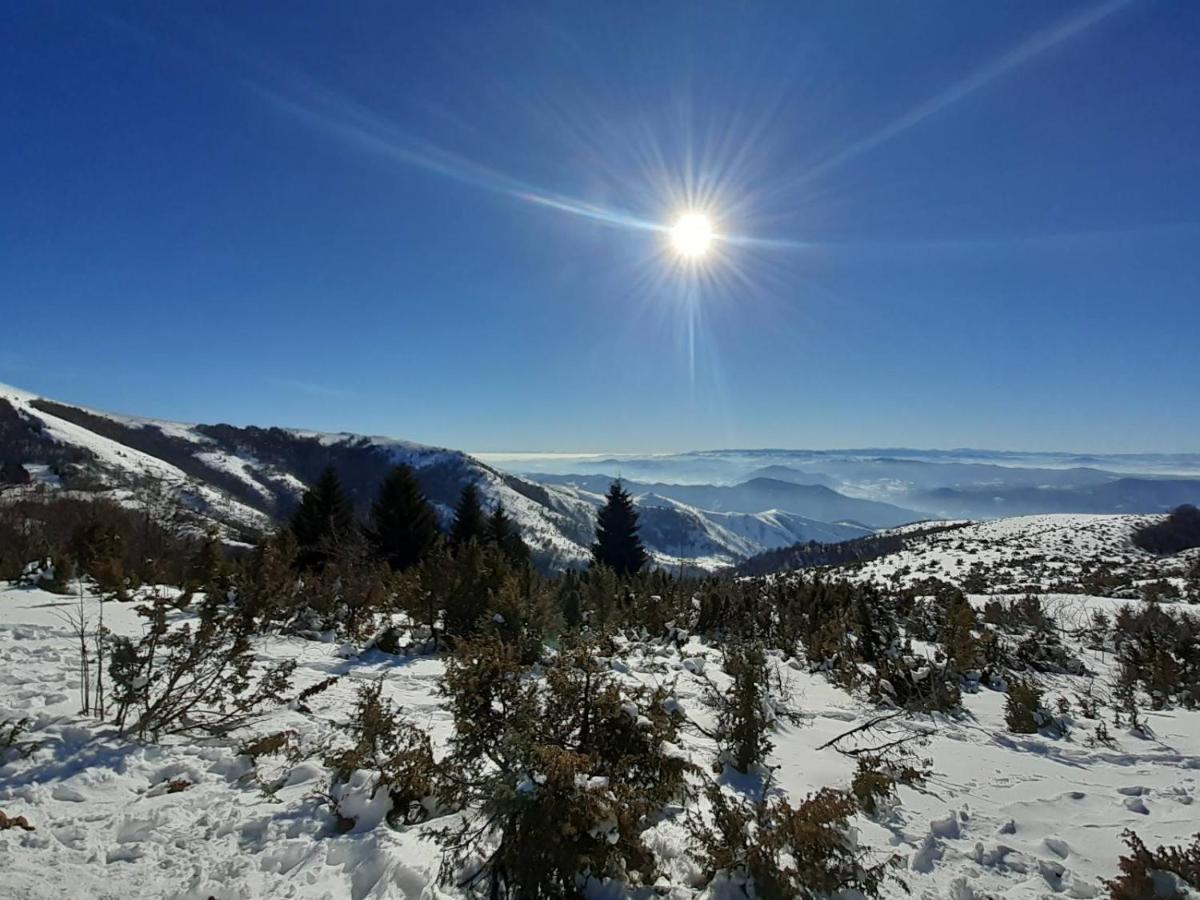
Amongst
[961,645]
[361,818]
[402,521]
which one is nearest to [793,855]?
[361,818]

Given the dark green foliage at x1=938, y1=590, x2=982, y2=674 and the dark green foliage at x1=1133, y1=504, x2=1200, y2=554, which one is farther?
the dark green foliage at x1=1133, y1=504, x2=1200, y2=554

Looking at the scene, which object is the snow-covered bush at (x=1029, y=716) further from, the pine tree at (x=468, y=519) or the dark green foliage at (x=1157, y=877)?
the pine tree at (x=468, y=519)

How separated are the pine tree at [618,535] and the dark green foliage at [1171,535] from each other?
3521 cm

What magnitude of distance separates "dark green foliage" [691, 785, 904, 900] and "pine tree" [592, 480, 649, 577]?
93.2 ft

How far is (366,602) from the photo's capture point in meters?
10.3

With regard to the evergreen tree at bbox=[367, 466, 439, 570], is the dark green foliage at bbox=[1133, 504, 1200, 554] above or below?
below

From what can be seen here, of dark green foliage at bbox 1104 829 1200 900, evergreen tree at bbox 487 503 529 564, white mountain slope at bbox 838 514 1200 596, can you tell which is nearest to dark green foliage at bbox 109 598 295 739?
dark green foliage at bbox 1104 829 1200 900

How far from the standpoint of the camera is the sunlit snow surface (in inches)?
110

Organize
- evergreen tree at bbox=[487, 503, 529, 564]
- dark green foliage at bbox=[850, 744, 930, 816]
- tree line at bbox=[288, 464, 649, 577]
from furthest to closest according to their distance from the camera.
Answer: evergreen tree at bbox=[487, 503, 529, 564], tree line at bbox=[288, 464, 649, 577], dark green foliage at bbox=[850, 744, 930, 816]

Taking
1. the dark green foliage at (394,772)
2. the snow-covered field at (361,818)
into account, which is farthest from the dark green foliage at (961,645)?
the dark green foliage at (394,772)

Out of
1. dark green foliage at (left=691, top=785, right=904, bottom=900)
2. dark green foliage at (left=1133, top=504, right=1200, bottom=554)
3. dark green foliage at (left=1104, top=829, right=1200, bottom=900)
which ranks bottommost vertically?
dark green foliage at (left=1133, top=504, right=1200, bottom=554)

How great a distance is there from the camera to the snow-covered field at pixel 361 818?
9.12 feet

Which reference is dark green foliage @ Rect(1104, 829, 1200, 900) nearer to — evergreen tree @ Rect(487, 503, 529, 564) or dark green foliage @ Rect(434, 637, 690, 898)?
dark green foliage @ Rect(434, 637, 690, 898)

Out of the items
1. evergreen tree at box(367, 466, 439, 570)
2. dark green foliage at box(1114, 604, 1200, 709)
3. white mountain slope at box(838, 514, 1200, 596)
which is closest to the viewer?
dark green foliage at box(1114, 604, 1200, 709)
